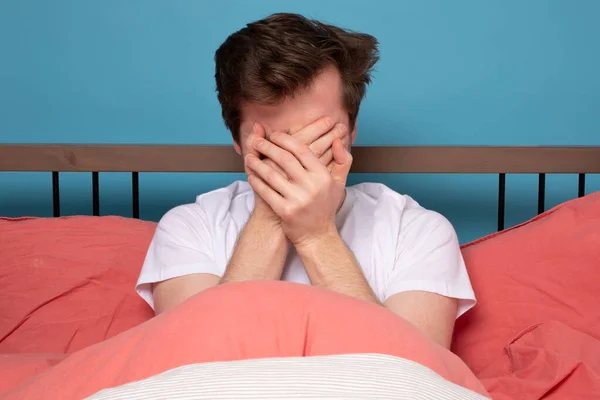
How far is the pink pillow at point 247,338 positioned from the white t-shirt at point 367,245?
15.3 inches

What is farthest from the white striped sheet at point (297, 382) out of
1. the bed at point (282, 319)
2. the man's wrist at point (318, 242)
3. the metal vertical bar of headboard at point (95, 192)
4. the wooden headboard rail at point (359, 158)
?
the metal vertical bar of headboard at point (95, 192)

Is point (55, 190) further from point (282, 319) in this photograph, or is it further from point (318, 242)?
point (282, 319)

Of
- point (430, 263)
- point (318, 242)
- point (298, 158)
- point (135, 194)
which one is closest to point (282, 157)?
point (298, 158)

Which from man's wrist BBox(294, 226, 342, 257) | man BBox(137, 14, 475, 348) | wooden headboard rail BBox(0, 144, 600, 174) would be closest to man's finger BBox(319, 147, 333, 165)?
man BBox(137, 14, 475, 348)

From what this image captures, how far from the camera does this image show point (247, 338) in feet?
2.08

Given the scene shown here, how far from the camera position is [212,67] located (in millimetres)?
1669

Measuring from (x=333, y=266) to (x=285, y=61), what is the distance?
0.31 meters

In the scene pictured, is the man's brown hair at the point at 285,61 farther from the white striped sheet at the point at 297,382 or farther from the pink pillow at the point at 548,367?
the white striped sheet at the point at 297,382

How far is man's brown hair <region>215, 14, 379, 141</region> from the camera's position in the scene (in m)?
1.10

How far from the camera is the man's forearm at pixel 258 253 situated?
108 centimetres

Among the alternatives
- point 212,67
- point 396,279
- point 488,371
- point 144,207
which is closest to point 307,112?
point 396,279

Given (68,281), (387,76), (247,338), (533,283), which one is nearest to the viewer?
(247,338)

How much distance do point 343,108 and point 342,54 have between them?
8 cm

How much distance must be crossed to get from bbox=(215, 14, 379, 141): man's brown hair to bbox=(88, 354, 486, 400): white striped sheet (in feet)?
1.99
